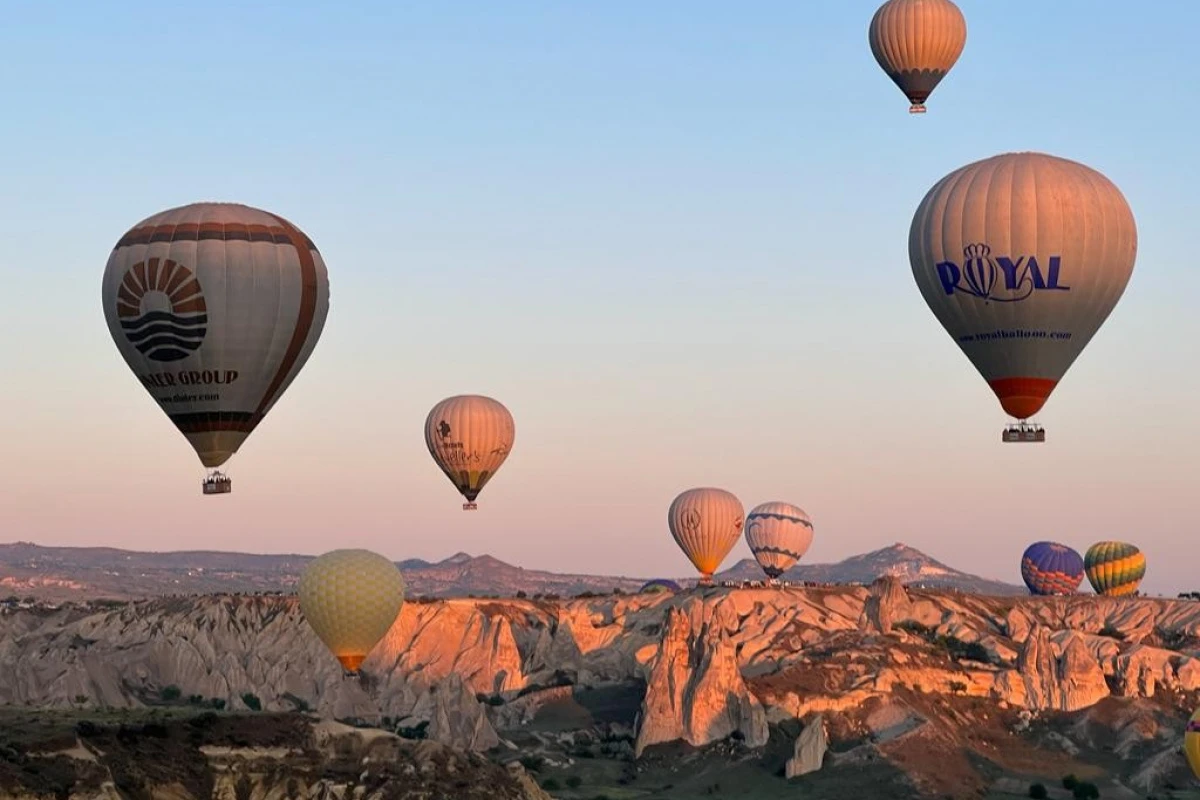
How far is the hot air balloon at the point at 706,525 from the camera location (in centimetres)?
17562

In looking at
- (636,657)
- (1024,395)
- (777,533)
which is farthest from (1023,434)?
(777,533)

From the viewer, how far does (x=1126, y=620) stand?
163125 millimetres

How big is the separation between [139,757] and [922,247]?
37.4 meters

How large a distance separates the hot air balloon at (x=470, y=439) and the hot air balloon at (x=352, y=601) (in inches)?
1041

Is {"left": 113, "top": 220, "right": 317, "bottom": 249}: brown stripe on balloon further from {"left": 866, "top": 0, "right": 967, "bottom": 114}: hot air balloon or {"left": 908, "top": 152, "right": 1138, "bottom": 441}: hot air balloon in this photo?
{"left": 866, "top": 0, "right": 967, "bottom": 114}: hot air balloon

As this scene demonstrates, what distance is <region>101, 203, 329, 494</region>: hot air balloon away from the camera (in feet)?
312

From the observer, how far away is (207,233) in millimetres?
95938

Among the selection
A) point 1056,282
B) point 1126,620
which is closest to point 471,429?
point 1126,620

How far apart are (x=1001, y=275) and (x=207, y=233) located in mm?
32512

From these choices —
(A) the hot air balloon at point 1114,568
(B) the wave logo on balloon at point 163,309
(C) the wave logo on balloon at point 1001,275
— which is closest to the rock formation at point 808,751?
(C) the wave logo on balloon at point 1001,275

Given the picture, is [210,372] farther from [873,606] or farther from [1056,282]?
[873,606]

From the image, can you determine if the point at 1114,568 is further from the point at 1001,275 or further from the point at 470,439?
the point at 1001,275

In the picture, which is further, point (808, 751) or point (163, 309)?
point (808, 751)

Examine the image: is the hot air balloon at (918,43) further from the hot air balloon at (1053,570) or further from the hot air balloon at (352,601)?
the hot air balloon at (1053,570)
